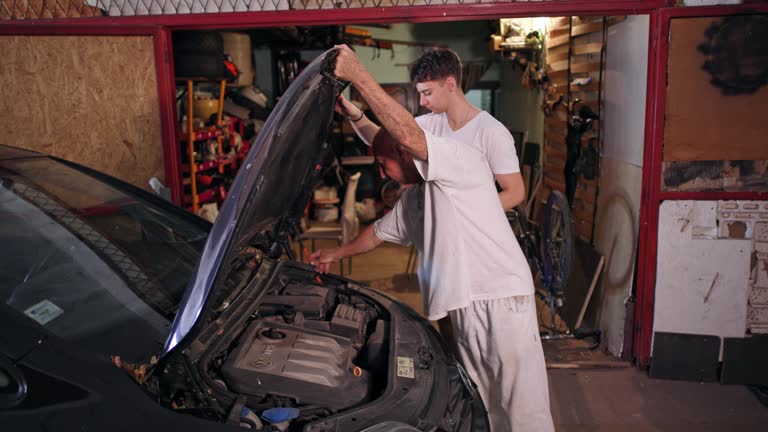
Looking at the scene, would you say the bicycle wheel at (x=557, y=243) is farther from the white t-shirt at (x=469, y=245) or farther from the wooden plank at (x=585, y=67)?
the white t-shirt at (x=469, y=245)

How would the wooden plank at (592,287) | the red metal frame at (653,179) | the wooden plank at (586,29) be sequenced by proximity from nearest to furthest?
the red metal frame at (653,179)
the wooden plank at (592,287)
the wooden plank at (586,29)

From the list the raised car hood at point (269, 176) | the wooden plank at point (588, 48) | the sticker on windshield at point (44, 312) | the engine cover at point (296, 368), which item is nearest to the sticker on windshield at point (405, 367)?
the engine cover at point (296, 368)

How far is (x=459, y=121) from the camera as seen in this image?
9.79 ft

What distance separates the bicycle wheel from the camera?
3782 mm

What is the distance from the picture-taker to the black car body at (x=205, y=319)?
138cm

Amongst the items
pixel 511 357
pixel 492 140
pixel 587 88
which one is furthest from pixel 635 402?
pixel 587 88

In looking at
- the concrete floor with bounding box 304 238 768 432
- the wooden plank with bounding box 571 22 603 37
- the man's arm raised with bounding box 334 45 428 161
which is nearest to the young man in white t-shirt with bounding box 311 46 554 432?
the man's arm raised with bounding box 334 45 428 161

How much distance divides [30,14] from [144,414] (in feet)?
11.1

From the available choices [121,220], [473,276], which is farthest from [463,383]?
[121,220]

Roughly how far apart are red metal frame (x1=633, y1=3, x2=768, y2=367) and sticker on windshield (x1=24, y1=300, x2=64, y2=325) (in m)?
3.13

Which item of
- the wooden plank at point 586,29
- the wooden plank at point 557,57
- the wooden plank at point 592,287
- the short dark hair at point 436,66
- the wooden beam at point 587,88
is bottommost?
the wooden plank at point 592,287

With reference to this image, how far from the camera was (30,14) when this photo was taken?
3719mm

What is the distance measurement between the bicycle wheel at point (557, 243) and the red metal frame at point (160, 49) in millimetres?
2547

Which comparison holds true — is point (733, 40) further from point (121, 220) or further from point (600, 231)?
point (121, 220)
